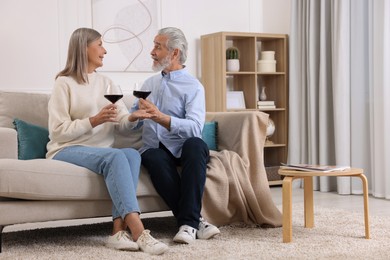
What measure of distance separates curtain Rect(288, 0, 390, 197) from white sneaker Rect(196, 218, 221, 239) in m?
2.17

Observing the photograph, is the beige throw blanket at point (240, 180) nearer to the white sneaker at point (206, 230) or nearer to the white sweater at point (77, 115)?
the white sneaker at point (206, 230)

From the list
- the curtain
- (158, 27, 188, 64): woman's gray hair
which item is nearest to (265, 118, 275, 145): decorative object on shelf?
the curtain

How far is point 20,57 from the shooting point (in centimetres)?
507

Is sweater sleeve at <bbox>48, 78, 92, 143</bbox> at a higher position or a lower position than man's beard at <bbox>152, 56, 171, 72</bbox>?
lower

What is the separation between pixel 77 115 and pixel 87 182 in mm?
421

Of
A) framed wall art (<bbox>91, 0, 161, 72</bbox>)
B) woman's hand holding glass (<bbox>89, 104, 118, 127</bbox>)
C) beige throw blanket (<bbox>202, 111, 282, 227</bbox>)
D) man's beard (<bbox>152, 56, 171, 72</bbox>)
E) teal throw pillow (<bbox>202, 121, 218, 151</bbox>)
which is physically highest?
framed wall art (<bbox>91, 0, 161, 72</bbox>)

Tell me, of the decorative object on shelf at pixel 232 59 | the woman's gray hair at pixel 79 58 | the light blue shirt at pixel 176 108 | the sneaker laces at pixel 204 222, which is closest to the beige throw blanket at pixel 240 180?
the sneaker laces at pixel 204 222

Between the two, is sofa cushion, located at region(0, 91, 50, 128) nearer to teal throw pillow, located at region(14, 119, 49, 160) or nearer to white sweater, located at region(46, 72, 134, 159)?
teal throw pillow, located at region(14, 119, 49, 160)

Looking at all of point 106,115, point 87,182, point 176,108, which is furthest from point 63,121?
point 176,108

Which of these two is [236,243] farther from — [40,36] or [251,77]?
[251,77]

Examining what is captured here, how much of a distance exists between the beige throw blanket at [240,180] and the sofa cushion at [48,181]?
0.60 metres

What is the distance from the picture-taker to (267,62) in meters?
5.89

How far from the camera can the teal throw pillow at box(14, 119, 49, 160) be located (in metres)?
3.45

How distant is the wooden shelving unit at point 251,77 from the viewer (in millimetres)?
5672
